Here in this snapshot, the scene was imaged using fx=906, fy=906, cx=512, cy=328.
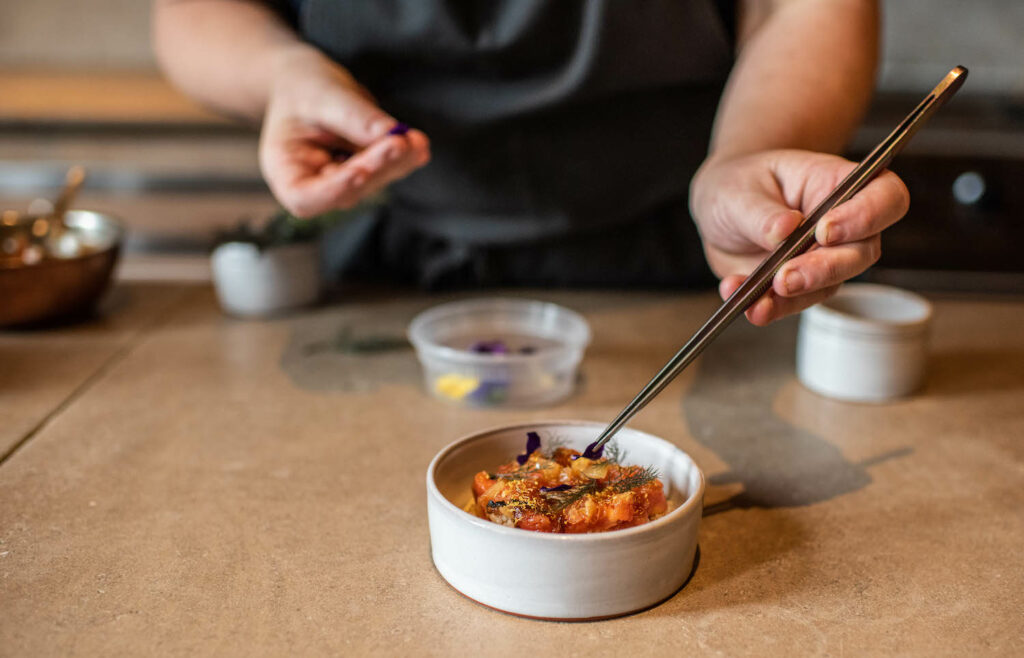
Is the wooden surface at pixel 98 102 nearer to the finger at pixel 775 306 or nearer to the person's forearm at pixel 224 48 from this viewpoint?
the person's forearm at pixel 224 48

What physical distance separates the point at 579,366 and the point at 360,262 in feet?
1.59

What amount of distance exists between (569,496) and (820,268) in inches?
11.1

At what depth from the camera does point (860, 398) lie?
41.1 inches

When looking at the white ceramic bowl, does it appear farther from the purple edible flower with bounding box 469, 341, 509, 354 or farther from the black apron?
the black apron

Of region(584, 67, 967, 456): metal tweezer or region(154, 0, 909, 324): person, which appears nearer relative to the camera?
region(584, 67, 967, 456): metal tweezer

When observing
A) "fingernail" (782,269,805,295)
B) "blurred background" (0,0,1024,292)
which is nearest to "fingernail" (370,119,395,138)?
"fingernail" (782,269,805,295)

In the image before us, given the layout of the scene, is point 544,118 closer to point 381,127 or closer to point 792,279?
point 381,127

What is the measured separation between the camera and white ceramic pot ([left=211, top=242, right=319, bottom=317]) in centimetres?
128

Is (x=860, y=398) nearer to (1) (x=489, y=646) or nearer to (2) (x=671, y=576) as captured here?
(2) (x=671, y=576)

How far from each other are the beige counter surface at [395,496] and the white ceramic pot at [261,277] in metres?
0.03

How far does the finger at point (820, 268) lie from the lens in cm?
75

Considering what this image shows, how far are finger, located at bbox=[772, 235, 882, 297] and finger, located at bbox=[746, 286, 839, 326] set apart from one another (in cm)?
1

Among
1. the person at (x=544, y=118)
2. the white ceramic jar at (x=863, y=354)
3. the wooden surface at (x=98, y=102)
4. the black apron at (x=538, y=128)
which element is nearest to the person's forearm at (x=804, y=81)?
the person at (x=544, y=118)

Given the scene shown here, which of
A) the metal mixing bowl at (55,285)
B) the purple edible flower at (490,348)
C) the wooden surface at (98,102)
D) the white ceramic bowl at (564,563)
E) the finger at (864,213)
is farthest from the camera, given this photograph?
the wooden surface at (98,102)
